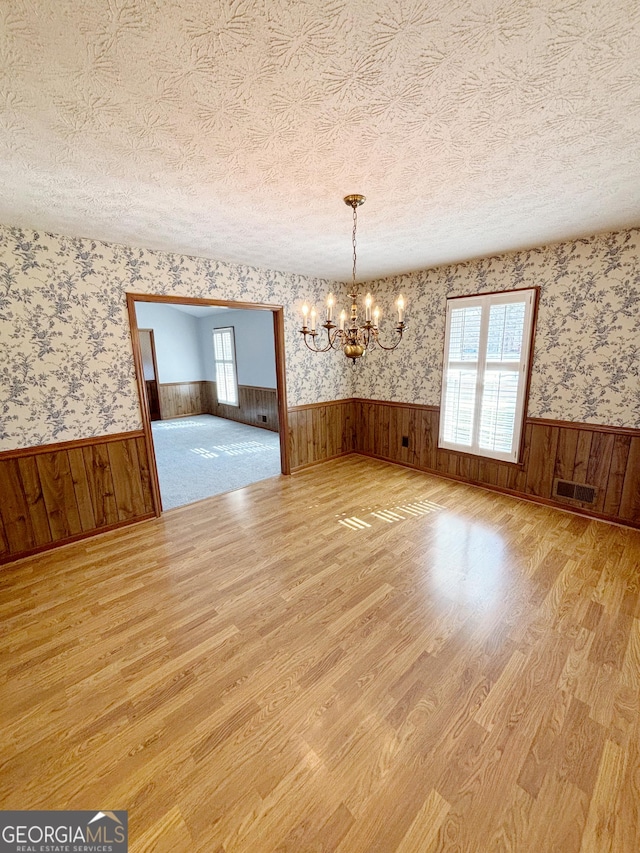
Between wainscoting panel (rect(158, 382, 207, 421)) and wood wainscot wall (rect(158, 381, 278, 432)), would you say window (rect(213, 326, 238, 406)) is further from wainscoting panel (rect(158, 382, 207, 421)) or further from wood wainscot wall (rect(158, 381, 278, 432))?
wainscoting panel (rect(158, 382, 207, 421))

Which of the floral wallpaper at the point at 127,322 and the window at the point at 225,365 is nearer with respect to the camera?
the floral wallpaper at the point at 127,322

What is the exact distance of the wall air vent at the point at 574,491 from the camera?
3170 millimetres

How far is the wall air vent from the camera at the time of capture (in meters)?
3.17

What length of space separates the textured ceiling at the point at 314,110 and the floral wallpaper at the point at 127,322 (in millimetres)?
451

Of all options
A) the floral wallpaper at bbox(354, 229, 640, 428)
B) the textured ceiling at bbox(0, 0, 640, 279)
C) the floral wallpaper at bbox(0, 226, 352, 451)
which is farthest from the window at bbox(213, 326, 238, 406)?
the textured ceiling at bbox(0, 0, 640, 279)

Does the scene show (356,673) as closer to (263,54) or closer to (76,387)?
(263,54)

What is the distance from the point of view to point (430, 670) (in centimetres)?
171

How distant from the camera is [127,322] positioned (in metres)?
3.06

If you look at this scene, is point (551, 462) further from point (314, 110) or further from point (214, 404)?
point (214, 404)

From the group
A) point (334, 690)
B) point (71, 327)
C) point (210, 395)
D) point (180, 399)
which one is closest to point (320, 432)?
point (71, 327)

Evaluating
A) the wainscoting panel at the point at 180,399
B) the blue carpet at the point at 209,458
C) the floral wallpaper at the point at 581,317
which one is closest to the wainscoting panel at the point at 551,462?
the floral wallpaper at the point at 581,317

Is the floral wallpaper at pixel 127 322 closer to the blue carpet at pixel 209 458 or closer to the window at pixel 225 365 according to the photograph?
the blue carpet at pixel 209 458

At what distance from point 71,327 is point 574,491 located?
468 cm

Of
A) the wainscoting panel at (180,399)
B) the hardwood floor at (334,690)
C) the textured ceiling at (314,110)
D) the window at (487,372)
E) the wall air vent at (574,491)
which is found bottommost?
the hardwood floor at (334,690)
